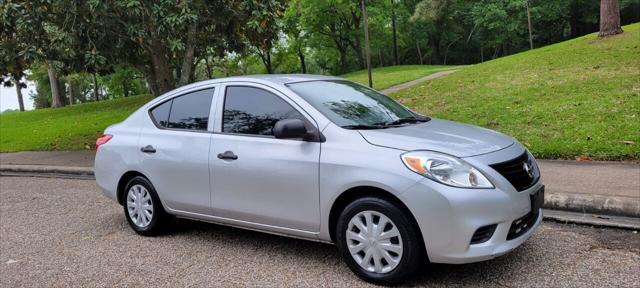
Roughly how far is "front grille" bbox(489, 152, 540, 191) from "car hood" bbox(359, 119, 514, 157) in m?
0.15

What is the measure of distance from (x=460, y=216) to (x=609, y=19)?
16634mm

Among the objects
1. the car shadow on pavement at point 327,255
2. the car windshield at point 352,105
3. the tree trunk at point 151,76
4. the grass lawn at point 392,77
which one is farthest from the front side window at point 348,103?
the tree trunk at point 151,76

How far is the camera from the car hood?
151 inches

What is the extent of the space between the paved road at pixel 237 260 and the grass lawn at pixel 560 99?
132 inches

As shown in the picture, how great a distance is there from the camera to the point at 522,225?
12.8 ft

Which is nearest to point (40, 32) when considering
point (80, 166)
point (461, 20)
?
point (80, 166)

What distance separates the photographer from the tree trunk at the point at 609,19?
55.0ft

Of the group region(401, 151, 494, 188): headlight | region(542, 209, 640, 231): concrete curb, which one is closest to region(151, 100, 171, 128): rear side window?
region(401, 151, 494, 188): headlight

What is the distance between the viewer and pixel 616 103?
984 centimetres

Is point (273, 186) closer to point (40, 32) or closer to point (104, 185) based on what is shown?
point (104, 185)

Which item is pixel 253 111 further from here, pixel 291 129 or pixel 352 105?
pixel 352 105

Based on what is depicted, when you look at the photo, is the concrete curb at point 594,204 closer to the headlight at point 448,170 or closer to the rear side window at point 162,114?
the headlight at point 448,170

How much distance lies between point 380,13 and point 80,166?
38430mm

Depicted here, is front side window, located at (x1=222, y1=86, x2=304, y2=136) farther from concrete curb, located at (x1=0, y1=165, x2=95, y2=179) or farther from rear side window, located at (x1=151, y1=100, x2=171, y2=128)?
concrete curb, located at (x1=0, y1=165, x2=95, y2=179)
